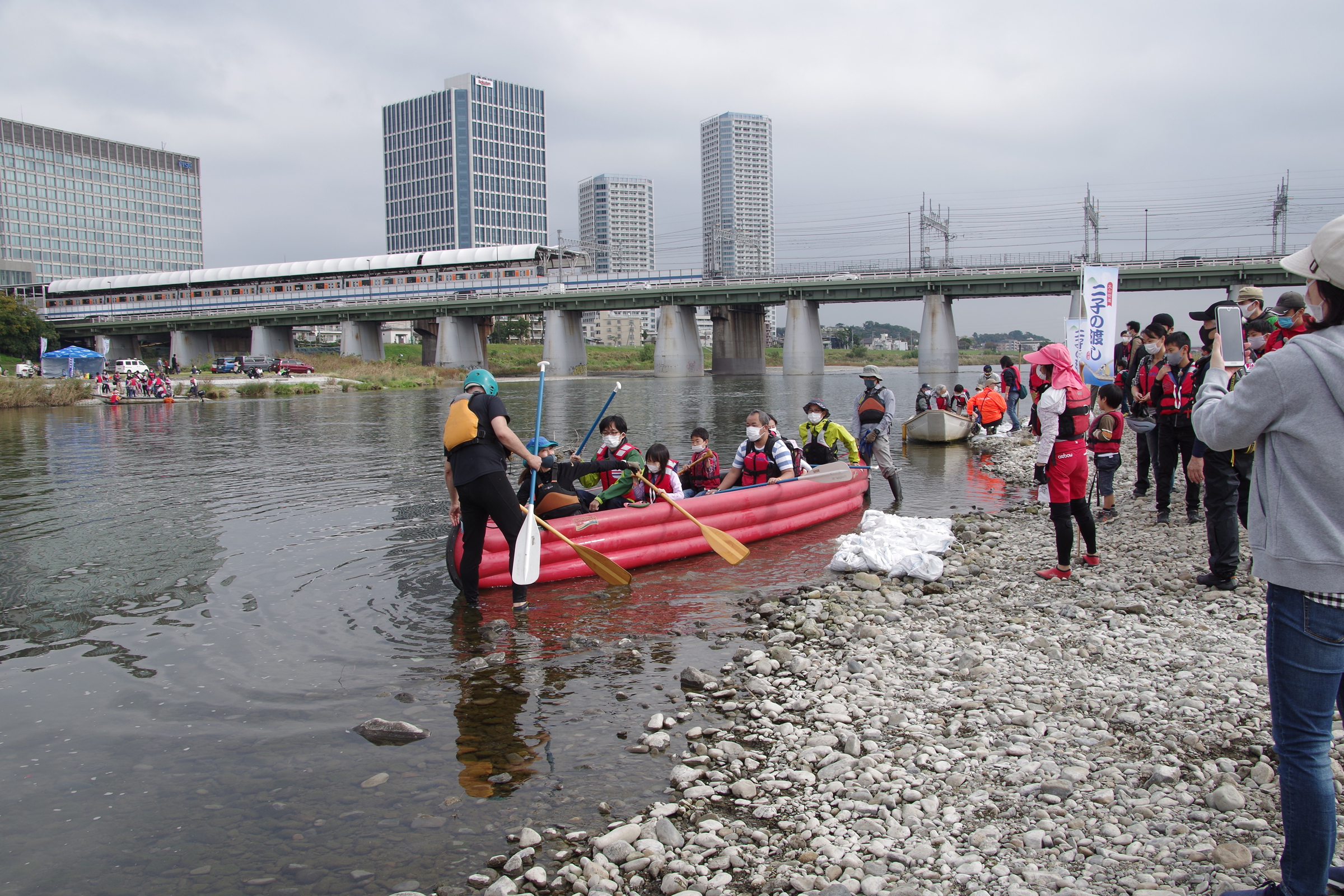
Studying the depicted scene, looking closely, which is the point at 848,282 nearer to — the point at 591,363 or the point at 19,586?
the point at 591,363

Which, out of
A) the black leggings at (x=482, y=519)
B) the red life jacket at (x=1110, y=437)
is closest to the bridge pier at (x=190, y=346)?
the black leggings at (x=482, y=519)

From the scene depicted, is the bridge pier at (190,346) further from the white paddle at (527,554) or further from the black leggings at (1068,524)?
the black leggings at (1068,524)

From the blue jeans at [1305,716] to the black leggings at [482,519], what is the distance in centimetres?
540

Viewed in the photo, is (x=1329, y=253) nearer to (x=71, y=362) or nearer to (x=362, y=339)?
(x=71, y=362)

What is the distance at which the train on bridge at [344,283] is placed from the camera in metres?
75.4

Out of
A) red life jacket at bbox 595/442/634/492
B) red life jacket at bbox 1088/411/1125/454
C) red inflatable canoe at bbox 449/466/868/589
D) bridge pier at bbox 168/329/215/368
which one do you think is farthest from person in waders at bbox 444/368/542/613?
bridge pier at bbox 168/329/215/368

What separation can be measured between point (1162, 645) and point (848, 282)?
2612 inches

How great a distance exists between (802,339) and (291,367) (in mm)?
41007

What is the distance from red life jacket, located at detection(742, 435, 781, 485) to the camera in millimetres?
10227

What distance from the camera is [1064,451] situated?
270 inches

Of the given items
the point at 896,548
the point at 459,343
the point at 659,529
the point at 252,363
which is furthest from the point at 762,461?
the point at 459,343

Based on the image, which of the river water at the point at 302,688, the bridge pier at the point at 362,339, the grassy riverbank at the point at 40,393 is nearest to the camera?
the river water at the point at 302,688

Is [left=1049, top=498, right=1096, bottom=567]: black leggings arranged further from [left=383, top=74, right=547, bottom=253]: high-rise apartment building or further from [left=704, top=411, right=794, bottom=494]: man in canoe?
[left=383, top=74, right=547, bottom=253]: high-rise apartment building

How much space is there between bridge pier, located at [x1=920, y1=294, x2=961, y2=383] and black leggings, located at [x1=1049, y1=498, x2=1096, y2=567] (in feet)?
204
